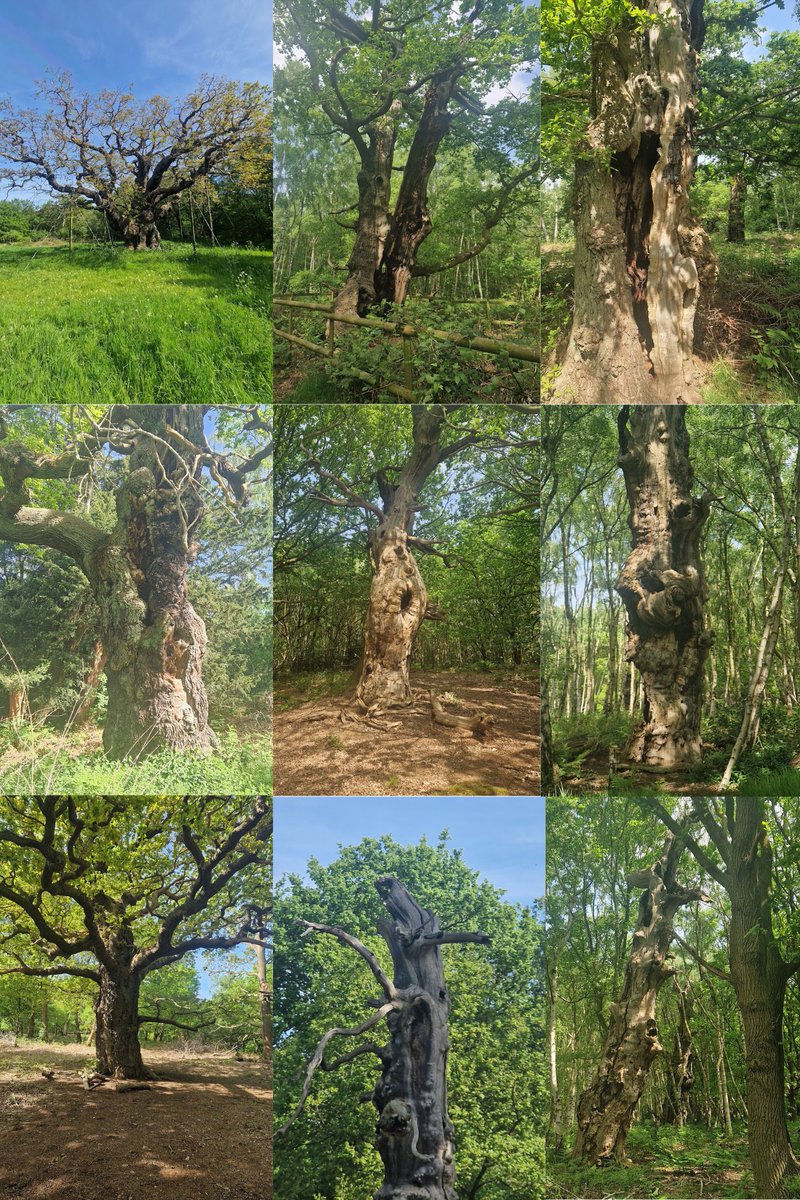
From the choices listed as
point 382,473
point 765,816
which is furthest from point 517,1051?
point 382,473

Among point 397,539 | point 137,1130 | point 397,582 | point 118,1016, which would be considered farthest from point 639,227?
point 137,1130

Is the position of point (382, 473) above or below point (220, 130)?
below

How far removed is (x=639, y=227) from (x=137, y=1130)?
538 centimetres

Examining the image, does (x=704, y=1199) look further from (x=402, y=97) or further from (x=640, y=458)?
(x=402, y=97)

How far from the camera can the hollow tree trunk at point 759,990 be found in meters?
4.34

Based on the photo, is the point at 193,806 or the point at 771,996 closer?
the point at 771,996

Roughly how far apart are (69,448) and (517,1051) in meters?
4.00

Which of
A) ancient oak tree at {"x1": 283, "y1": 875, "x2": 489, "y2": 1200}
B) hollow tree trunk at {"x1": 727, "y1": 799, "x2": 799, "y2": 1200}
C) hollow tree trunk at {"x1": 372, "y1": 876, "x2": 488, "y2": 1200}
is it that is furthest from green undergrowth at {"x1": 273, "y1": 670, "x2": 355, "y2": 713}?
hollow tree trunk at {"x1": 727, "y1": 799, "x2": 799, "y2": 1200}

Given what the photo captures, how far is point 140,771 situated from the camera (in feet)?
15.1

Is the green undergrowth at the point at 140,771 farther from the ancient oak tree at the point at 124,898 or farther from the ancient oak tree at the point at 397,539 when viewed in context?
the ancient oak tree at the point at 397,539

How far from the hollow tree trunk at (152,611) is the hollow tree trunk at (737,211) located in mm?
2989

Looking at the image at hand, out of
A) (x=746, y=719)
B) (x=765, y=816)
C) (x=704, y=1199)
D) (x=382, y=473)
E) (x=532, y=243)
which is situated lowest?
→ (x=704, y=1199)

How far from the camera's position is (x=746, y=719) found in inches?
177

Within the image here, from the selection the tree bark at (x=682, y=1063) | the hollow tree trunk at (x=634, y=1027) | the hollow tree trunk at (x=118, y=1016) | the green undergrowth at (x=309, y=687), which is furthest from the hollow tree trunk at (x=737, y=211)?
the hollow tree trunk at (x=118, y=1016)
